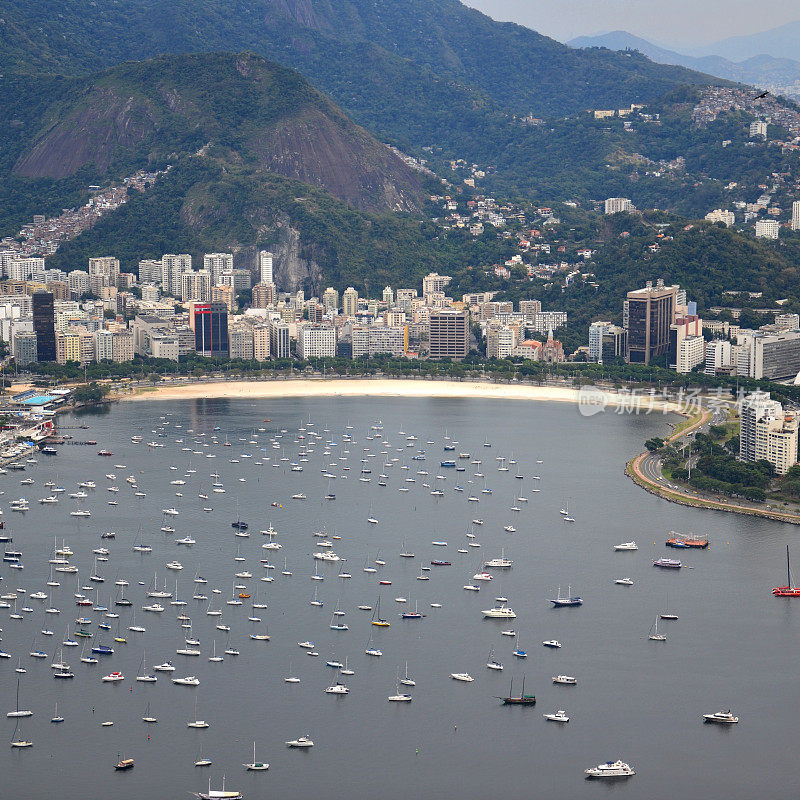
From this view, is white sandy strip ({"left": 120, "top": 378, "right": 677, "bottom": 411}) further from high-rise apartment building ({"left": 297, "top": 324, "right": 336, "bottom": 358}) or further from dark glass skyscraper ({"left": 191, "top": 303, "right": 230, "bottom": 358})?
dark glass skyscraper ({"left": 191, "top": 303, "right": 230, "bottom": 358})

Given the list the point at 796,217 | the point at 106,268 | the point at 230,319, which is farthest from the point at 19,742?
the point at 796,217

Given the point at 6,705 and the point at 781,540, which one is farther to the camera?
the point at 781,540

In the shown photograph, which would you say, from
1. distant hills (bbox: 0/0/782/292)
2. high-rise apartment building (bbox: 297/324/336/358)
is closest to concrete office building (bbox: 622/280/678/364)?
high-rise apartment building (bbox: 297/324/336/358)

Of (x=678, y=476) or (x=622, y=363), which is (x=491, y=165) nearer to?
(x=622, y=363)

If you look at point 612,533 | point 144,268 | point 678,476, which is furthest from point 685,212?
point 612,533

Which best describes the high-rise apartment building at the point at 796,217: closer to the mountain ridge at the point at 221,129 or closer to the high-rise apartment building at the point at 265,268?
the mountain ridge at the point at 221,129

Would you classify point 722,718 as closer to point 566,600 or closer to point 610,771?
point 610,771

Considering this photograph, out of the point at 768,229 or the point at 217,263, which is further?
the point at 768,229
